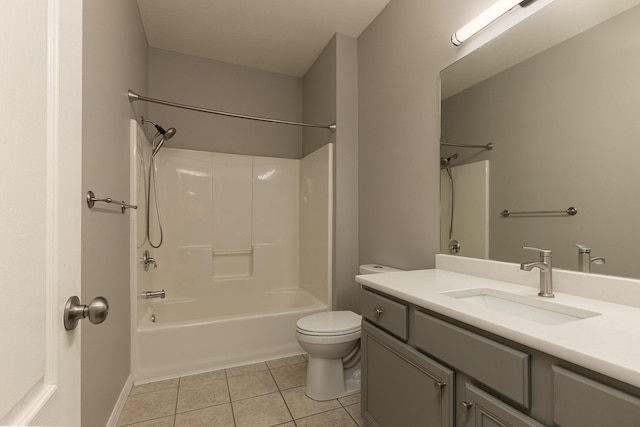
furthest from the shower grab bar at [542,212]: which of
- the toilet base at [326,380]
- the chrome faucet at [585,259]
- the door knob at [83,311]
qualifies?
the door knob at [83,311]

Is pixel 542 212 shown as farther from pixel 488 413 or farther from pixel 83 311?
pixel 83 311

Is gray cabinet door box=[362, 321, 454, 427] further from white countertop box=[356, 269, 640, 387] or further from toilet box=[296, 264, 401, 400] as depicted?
toilet box=[296, 264, 401, 400]

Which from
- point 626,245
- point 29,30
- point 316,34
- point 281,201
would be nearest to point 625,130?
point 626,245

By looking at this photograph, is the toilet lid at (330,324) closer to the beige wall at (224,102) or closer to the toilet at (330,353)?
the toilet at (330,353)

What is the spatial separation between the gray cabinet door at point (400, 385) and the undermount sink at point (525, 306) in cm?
29

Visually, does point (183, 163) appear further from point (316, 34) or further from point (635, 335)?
point (635, 335)

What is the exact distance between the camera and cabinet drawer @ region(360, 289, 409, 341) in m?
1.15

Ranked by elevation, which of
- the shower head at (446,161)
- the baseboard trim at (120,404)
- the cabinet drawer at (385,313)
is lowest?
the baseboard trim at (120,404)

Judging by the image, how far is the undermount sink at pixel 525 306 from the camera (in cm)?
95

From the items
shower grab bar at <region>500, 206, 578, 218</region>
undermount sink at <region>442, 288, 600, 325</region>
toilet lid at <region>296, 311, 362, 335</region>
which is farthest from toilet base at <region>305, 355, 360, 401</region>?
shower grab bar at <region>500, 206, 578, 218</region>

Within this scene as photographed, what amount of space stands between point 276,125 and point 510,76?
233 cm

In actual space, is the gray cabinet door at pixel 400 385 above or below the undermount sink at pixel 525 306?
below

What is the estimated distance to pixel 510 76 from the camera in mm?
1332

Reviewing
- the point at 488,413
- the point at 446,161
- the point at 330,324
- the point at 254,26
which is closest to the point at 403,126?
the point at 446,161
